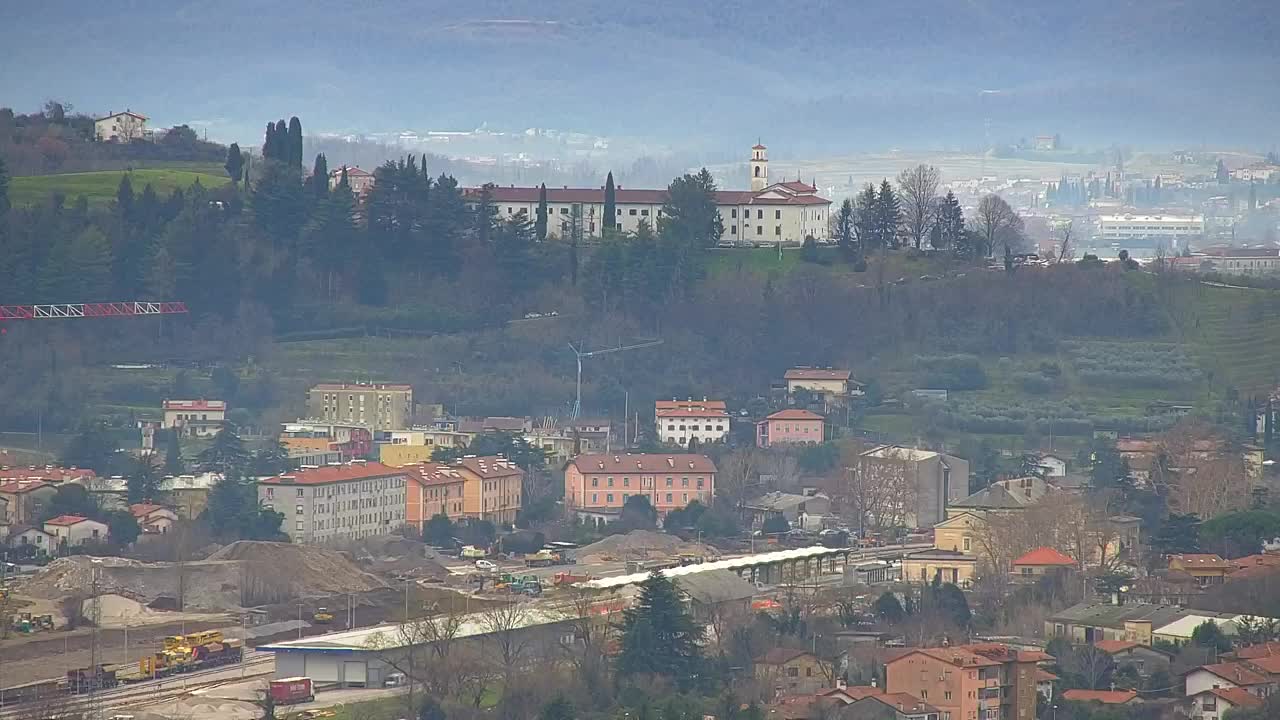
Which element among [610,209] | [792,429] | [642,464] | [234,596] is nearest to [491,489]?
[642,464]

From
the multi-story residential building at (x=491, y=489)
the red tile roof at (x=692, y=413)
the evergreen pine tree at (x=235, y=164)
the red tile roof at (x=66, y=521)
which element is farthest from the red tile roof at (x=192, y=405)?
the evergreen pine tree at (x=235, y=164)

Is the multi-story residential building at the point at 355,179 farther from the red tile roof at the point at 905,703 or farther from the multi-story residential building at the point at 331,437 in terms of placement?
the red tile roof at the point at 905,703

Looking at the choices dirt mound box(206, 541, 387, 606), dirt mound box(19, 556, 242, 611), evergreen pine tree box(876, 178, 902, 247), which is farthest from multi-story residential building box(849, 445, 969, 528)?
evergreen pine tree box(876, 178, 902, 247)

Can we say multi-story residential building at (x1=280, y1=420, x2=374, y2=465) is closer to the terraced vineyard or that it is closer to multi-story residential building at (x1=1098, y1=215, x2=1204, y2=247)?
the terraced vineyard

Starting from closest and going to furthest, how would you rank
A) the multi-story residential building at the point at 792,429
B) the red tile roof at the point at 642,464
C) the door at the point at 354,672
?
1. the door at the point at 354,672
2. the red tile roof at the point at 642,464
3. the multi-story residential building at the point at 792,429

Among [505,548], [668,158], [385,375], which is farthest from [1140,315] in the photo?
Answer: [668,158]

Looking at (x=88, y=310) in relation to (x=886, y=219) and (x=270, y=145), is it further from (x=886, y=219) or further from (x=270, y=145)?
(x=886, y=219)
